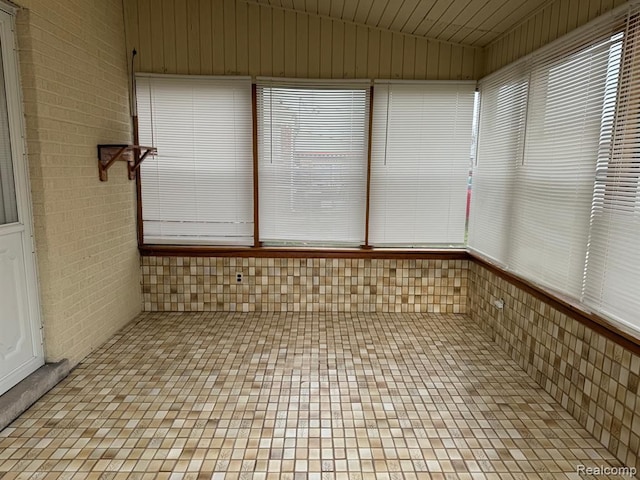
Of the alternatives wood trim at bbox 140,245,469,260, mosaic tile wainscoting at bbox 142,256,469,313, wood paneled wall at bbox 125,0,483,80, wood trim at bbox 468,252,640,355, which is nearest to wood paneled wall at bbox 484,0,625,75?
wood paneled wall at bbox 125,0,483,80

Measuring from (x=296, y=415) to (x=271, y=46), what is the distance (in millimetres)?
2957

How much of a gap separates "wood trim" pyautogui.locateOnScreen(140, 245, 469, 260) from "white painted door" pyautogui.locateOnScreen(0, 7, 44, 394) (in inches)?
52.4

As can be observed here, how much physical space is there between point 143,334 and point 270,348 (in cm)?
109

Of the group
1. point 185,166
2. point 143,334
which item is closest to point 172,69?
point 185,166

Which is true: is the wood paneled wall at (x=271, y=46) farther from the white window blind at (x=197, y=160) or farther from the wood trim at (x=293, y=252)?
the wood trim at (x=293, y=252)

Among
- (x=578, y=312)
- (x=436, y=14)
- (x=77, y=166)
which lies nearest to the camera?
(x=578, y=312)

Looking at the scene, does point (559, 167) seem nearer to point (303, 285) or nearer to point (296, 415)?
point (296, 415)

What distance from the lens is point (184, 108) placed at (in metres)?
3.58

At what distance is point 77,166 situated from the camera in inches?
108

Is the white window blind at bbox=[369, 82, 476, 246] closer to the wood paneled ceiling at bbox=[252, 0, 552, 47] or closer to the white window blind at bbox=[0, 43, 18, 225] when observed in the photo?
the wood paneled ceiling at bbox=[252, 0, 552, 47]

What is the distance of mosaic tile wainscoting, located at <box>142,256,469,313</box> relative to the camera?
3770 millimetres

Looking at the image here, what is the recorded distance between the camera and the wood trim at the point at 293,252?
→ 3.72 m

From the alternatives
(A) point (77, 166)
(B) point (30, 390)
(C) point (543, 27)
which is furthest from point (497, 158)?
(B) point (30, 390)

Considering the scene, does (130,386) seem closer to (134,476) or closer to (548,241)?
(134,476)
